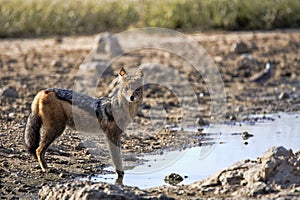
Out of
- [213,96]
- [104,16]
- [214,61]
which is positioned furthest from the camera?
[104,16]

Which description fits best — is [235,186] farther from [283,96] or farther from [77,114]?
[283,96]

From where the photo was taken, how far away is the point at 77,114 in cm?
898

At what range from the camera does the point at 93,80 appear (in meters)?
14.4

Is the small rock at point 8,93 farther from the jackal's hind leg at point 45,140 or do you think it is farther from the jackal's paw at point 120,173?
the jackal's paw at point 120,173

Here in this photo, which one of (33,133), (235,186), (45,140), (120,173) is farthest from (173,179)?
(33,133)

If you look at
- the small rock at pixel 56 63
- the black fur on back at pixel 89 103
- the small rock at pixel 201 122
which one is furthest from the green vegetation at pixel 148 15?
the black fur on back at pixel 89 103

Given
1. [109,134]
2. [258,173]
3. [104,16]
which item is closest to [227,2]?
[104,16]

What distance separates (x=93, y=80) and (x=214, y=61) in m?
2.86

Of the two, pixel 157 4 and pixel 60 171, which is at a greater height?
pixel 157 4

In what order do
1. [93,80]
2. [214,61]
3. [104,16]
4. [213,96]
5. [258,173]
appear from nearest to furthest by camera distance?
[258,173] < [213,96] < [93,80] < [214,61] < [104,16]

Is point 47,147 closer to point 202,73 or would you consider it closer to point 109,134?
point 109,134

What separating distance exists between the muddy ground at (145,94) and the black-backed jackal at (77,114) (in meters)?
0.27

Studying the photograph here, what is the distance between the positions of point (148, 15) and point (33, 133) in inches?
401

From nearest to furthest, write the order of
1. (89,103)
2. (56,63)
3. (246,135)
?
1. (89,103)
2. (246,135)
3. (56,63)
